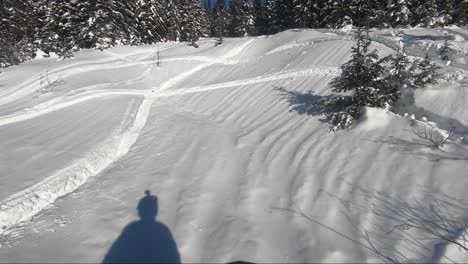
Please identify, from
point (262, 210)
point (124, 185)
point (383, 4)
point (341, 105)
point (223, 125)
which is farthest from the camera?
point (383, 4)

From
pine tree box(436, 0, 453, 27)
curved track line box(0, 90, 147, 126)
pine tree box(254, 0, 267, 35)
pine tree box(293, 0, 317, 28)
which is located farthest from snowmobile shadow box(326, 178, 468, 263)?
pine tree box(254, 0, 267, 35)

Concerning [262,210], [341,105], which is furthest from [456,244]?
[341,105]

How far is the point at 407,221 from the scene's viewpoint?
11.1 ft

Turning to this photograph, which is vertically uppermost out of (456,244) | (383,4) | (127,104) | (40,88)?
(383,4)

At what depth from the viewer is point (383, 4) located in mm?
23891

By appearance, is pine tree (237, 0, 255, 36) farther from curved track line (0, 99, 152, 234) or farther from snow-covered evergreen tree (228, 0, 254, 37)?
curved track line (0, 99, 152, 234)

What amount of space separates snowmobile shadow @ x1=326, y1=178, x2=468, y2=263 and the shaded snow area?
0.02 metres

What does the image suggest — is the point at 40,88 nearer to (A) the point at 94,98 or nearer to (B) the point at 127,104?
(A) the point at 94,98

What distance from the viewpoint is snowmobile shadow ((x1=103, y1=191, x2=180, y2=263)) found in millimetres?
3216

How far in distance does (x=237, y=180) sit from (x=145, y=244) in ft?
5.85

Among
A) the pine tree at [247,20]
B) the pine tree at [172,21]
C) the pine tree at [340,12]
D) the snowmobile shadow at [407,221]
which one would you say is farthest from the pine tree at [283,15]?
the snowmobile shadow at [407,221]

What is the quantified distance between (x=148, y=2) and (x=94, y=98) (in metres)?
23.7

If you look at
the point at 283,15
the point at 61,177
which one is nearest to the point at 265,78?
the point at 61,177

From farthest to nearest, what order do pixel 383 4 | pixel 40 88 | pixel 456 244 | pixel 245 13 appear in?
pixel 245 13, pixel 383 4, pixel 40 88, pixel 456 244
